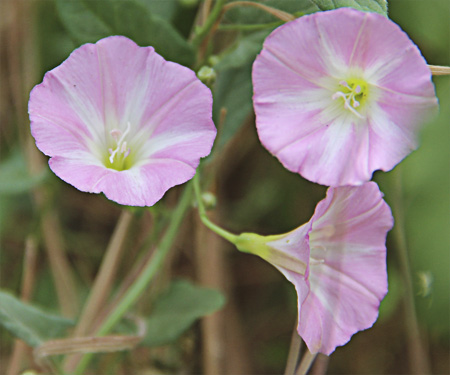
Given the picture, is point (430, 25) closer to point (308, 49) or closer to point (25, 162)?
point (308, 49)

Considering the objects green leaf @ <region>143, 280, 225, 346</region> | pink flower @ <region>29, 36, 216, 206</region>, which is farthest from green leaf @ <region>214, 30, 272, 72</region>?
green leaf @ <region>143, 280, 225, 346</region>

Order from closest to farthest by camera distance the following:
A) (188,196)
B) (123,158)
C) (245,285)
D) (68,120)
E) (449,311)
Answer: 1. (68,120)
2. (123,158)
3. (188,196)
4. (449,311)
5. (245,285)

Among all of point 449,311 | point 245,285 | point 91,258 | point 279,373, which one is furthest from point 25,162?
point 449,311

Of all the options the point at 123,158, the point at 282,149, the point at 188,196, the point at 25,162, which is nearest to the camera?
the point at 282,149

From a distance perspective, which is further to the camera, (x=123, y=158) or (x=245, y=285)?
(x=245, y=285)

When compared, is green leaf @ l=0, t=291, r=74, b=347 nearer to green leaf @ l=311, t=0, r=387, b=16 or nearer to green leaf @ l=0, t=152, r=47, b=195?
green leaf @ l=0, t=152, r=47, b=195

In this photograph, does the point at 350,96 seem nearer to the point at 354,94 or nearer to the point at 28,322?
the point at 354,94

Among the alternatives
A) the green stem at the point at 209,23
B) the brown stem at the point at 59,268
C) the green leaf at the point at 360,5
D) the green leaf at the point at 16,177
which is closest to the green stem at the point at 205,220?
the green stem at the point at 209,23
